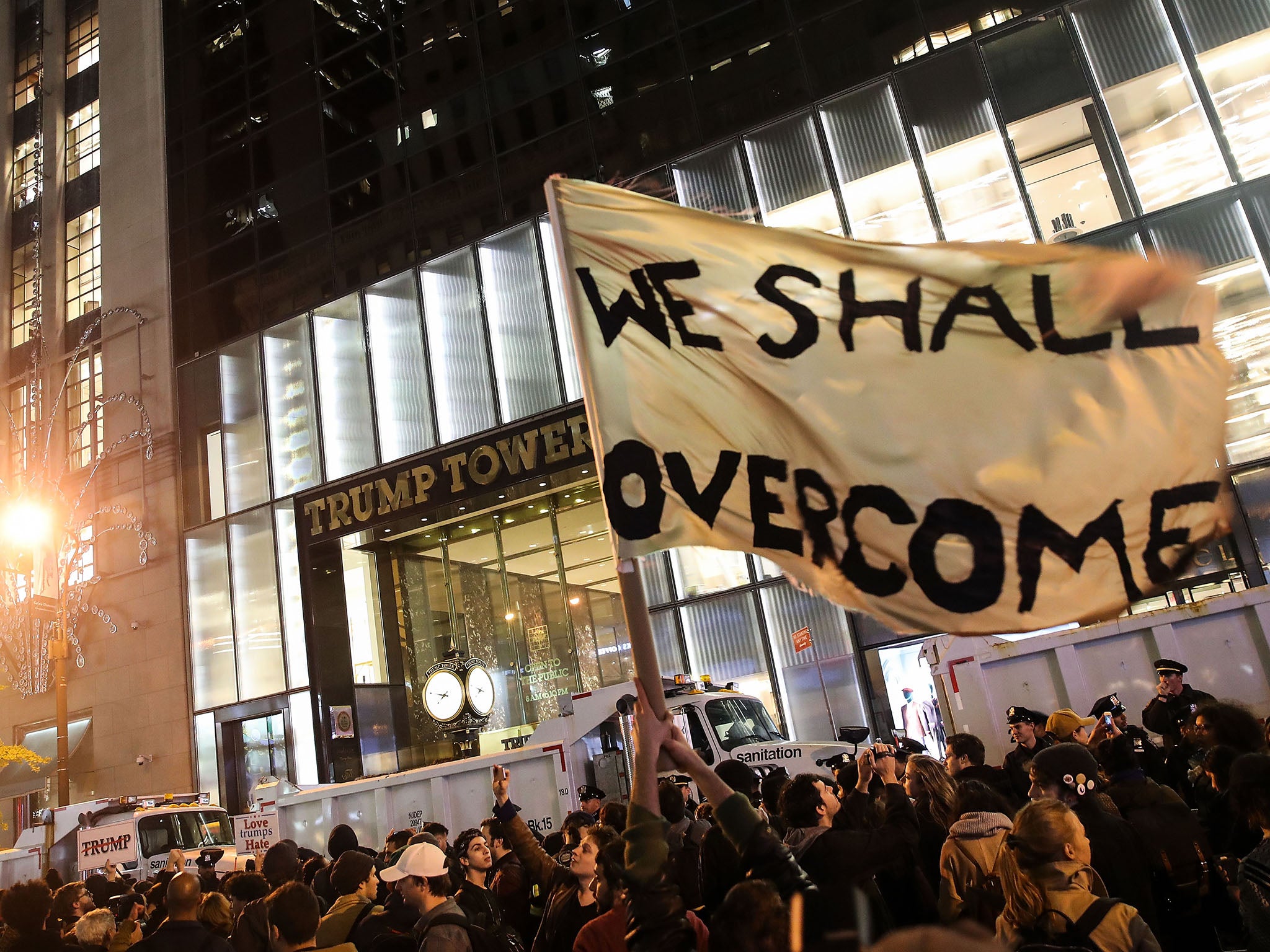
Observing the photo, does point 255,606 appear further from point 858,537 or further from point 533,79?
point 858,537

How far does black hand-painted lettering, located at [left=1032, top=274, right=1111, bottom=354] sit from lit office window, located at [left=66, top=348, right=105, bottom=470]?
30.3 meters

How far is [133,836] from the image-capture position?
15.9 m

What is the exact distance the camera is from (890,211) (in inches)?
785

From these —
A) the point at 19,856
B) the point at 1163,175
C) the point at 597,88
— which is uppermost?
the point at 597,88

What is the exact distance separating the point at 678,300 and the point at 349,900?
3.95 metres

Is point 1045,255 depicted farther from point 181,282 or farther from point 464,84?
point 181,282

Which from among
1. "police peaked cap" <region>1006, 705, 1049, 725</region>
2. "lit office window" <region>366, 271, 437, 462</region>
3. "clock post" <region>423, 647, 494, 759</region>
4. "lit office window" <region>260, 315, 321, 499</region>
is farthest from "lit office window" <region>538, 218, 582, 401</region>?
"police peaked cap" <region>1006, 705, 1049, 725</region>

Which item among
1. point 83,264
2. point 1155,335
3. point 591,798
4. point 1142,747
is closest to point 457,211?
point 83,264

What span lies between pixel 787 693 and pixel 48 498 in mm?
22087

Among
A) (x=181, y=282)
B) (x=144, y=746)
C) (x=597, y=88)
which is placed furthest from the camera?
(x=181, y=282)

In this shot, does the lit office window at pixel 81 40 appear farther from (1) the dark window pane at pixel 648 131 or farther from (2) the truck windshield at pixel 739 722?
(2) the truck windshield at pixel 739 722

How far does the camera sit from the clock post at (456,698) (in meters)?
14.9

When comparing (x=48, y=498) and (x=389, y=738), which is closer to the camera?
(x=389, y=738)

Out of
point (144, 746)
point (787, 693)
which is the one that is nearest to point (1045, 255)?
point (787, 693)
